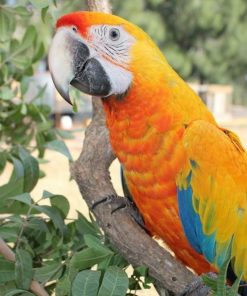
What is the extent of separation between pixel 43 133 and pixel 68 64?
0.40 m

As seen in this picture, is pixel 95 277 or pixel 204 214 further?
pixel 204 214

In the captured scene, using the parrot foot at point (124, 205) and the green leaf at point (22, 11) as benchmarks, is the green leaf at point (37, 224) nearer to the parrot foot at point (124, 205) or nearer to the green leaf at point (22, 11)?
the parrot foot at point (124, 205)

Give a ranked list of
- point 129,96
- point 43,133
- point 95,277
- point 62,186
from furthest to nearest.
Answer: point 62,186
point 43,133
point 129,96
point 95,277

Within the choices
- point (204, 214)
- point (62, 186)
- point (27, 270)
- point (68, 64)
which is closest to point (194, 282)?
point (204, 214)

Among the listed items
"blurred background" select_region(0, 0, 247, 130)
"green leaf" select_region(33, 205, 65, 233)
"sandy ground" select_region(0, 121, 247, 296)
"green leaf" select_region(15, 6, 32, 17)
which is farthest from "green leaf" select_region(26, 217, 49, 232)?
"blurred background" select_region(0, 0, 247, 130)

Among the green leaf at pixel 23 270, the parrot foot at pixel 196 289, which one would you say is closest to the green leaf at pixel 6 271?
the green leaf at pixel 23 270

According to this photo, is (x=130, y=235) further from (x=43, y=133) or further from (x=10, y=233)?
(x=43, y=133)

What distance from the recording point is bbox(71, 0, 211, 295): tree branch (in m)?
0.71

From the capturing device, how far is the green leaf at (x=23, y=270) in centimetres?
69

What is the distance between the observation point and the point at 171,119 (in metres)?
0.75

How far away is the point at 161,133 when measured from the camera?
75 cm

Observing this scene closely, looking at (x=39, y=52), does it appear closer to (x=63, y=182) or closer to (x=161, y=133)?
(x=161, y=133)

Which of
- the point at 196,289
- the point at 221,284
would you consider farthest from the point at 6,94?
the point at 221,284

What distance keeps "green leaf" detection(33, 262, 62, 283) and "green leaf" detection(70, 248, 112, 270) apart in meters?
0.05
